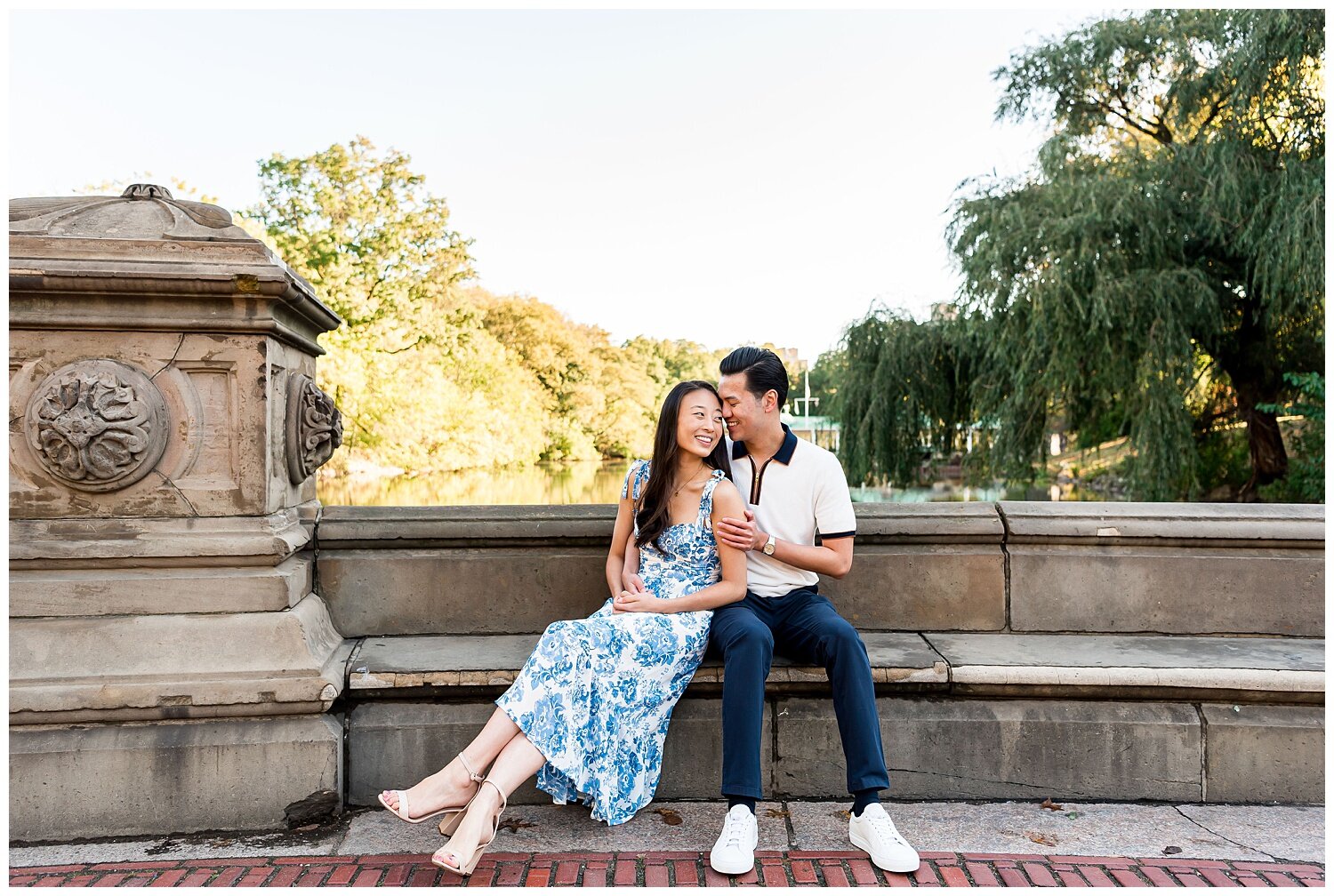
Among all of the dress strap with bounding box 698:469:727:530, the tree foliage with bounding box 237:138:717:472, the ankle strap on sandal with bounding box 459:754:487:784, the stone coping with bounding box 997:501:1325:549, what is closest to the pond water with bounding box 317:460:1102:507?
the tree foliage with bounding box 237:138:717:472

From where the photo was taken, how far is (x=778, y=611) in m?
3.24

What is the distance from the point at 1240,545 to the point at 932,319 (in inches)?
385

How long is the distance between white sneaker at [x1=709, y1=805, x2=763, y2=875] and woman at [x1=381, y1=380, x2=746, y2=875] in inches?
14.1

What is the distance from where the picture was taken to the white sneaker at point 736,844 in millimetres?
2625

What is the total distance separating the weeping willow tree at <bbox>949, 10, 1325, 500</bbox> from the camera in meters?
10.5

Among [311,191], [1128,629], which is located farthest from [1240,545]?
[311,191]

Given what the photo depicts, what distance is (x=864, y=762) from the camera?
110 inches

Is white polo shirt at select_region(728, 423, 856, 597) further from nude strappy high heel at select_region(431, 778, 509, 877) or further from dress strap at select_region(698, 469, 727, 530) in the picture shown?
nude strappy high heel at select_region(431, 778, 509, 877)

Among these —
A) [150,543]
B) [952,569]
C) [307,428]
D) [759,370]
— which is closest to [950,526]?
[952,569]

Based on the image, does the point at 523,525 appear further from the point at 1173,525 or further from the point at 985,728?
the point at 1173,525

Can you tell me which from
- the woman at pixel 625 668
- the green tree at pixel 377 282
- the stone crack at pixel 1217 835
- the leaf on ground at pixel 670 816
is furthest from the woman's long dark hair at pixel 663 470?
the green tree at pixel 377 282

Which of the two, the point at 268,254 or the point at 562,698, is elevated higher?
the point at 268,254

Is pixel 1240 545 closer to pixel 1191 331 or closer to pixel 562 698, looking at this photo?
pixel 562 698

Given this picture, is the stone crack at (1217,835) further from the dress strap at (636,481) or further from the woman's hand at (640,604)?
the dress strap at (636,481)
